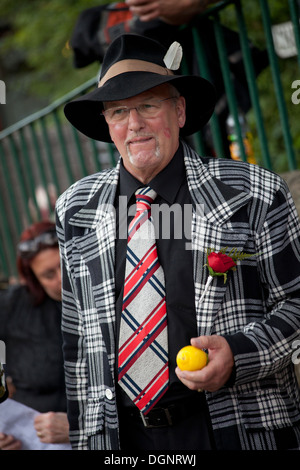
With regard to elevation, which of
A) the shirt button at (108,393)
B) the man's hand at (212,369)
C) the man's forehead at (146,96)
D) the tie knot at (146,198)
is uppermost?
the man's forehead at (146,96)

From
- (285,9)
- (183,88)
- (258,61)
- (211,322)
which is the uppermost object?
(285,9)

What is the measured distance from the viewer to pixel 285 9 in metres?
5.27

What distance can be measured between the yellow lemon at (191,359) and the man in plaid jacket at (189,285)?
28 millimetres

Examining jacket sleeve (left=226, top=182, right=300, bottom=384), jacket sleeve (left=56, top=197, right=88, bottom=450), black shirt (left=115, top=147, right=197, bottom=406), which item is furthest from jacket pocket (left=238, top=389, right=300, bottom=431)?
jacket sleeve (left=56, top=197, right=88, bottom=450)

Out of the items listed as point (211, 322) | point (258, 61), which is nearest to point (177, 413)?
point (211, 322)

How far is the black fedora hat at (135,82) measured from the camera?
223 centimetres

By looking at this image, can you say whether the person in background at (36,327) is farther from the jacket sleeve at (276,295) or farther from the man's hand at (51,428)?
the jacket sleeve at (276,295)

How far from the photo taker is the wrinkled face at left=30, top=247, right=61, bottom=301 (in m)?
3.52

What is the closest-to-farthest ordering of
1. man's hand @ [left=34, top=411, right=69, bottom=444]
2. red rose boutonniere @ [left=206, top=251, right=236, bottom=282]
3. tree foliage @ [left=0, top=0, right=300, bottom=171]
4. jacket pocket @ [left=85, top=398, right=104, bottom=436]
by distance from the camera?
red rose boutonniere @ [left=206, top=251, right=236, bottom=282], jacket pocket @ [left=85, top=398, right=104, bottom=436], man's hand @ [left=34, top=411, right=69, bottom=444], tree foliage @ [left=0, top=0, right=300, bottom=171]

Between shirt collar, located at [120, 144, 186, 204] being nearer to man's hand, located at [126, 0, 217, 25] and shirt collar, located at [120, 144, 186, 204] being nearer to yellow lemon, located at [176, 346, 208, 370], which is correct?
yellow lemon, located at [176, 346, 208, 370]

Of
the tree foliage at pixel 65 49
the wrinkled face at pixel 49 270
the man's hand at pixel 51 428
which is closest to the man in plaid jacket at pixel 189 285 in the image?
the man's hand at pixel 51 428

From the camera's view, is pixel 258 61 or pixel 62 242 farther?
pixel 258 61
